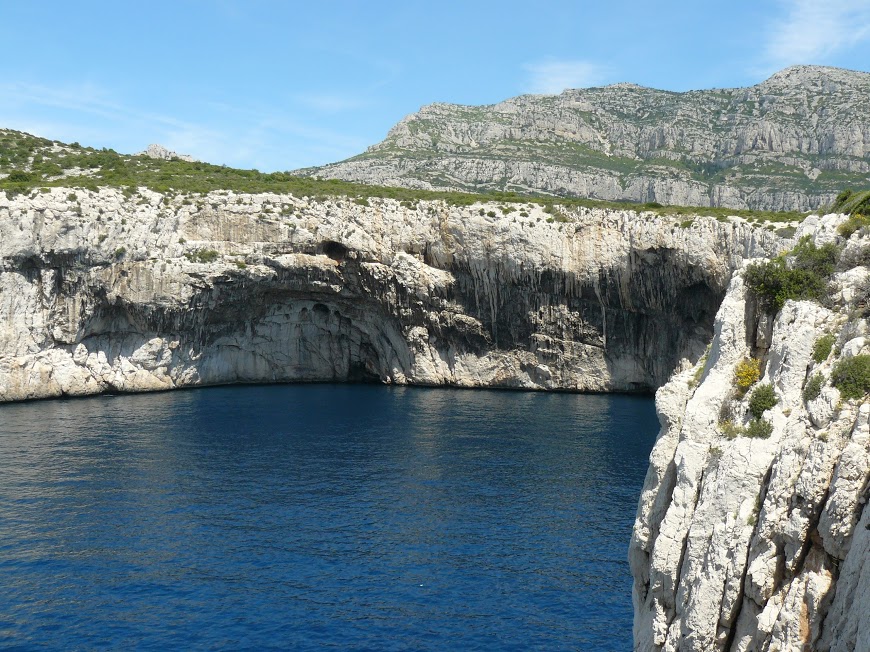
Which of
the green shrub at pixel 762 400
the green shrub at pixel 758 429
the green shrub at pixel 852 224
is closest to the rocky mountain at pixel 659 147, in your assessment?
the green shrub at pixel 852 224

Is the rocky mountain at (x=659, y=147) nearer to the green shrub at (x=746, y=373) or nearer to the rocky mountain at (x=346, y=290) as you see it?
the rocky mountain at (x=346, y=290)

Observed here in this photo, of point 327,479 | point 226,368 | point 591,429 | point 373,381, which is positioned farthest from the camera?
point 373,381

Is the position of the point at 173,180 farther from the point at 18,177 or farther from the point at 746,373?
the point at 746,373

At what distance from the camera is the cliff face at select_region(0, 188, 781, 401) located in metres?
81.8

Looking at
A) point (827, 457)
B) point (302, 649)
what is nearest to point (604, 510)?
point (302, 649)

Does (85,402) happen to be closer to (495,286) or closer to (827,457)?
(495,286)

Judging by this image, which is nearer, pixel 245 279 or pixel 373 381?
pixel 245 279

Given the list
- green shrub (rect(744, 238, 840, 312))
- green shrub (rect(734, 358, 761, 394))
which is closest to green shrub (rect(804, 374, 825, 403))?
green shrub (rect(734, 358, 761, 394))

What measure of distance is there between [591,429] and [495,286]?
2653 centimetres

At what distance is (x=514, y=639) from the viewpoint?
1192 inches

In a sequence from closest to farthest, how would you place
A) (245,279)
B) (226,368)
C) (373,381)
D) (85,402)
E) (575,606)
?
(575,606) < (85,402) < (245,279) < (226,368) < (373,381)

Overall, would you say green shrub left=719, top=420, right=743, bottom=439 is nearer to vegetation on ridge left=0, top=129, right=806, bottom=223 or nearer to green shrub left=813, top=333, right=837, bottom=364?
green shrub left=813, top=333, right=837, bottom=364

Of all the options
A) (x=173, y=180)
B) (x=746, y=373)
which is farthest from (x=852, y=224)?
(x=173, y=180)

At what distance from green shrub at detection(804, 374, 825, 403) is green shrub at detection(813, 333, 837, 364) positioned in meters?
0.59
